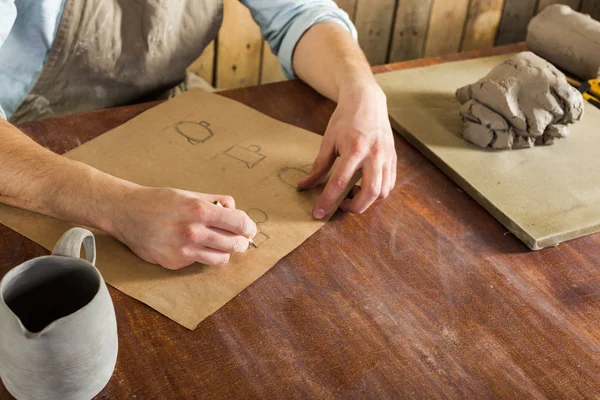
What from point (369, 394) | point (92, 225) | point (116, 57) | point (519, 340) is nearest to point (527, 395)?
point (519, 340)

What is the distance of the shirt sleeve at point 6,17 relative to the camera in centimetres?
103

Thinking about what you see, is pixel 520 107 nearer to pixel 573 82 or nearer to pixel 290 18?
pixel 573 82

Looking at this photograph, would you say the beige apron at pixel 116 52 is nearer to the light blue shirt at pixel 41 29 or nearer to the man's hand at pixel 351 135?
the light blue shirt at pixel 41 29

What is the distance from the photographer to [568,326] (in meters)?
0.83

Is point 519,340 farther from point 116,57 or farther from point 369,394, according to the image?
point 116,57

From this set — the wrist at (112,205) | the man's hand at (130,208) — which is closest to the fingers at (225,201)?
the man's hand at (130,208)

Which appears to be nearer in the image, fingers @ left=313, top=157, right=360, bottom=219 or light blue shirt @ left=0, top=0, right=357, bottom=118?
fingers @ left=313, top=157, right=360, bottom=219

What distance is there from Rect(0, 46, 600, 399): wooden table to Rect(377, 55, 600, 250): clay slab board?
0.03m

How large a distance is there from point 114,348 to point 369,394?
292mm

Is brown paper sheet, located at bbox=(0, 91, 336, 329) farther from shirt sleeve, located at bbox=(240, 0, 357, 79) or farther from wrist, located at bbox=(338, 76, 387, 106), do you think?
shirt sleeve, located at bbox=(240, 0, 357, 79)

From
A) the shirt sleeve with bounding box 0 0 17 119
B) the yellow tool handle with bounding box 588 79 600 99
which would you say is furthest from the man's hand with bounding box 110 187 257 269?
the yellow tool handle with bounding box 588 79 600 99

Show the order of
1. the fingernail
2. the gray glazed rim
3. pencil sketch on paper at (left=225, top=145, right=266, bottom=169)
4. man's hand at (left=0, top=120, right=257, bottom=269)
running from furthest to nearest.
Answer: pencil sketch on paper at (left=225, top=145, right=266, bottom=169), the fingernail, man's hand at (left=0, top=120, right=257, bottom=269), the gray glazed rim

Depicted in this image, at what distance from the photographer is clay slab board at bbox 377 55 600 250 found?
0.99 m

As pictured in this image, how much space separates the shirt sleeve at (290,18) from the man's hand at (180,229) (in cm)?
62
